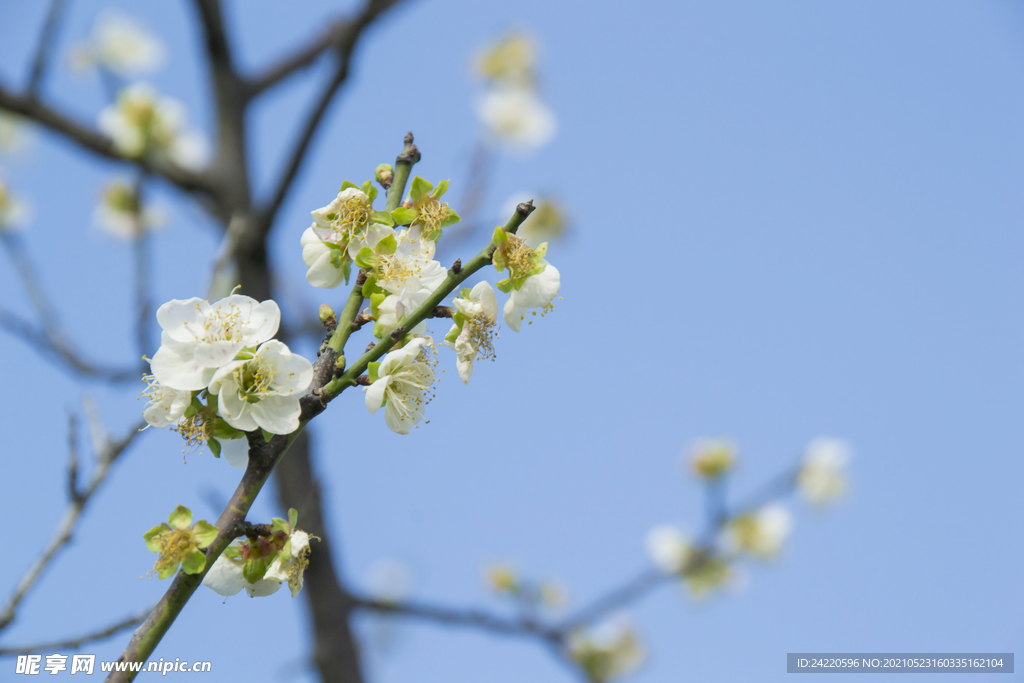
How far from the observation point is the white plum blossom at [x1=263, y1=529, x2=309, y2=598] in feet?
2.66

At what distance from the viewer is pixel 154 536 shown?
0.78 meters

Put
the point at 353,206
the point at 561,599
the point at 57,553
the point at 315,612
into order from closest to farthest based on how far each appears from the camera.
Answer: the point at 353,206, the point at 57,553, the point at 315,612, the point at 561,599

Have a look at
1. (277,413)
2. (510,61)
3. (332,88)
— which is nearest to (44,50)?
(332,88)

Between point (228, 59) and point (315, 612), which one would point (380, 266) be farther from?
point (228, 59)

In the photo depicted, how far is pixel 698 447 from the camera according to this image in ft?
13.1

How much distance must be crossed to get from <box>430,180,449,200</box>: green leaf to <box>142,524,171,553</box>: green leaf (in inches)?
19.8

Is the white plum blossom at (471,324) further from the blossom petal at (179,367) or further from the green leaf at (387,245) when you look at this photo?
the blossom petal at (179,367)

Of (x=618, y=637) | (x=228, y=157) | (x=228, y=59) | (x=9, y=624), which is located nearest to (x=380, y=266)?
(x=9, y=624)

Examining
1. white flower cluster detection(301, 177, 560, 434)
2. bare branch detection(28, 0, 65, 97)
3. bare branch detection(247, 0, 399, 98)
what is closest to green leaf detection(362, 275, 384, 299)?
white flower cluster detection(301, 177, 560, 434)

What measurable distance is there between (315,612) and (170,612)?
2298 millimetres

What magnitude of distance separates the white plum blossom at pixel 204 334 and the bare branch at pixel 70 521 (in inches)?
18.7

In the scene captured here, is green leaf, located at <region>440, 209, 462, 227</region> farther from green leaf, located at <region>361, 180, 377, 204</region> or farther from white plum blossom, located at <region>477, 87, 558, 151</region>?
white plum blossom, located at <region>477, 87, 558, 151</region>

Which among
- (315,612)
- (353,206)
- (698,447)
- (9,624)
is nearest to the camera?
(353,206)

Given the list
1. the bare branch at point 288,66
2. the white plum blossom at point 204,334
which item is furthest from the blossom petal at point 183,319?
the bare branch at point 288,66
